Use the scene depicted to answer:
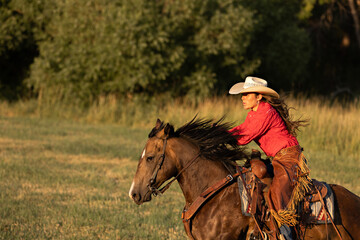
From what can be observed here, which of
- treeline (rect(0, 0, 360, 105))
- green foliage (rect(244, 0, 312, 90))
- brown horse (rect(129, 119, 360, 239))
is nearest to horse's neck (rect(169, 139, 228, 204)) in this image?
brown horse (rect(129, 119, 360, 239))

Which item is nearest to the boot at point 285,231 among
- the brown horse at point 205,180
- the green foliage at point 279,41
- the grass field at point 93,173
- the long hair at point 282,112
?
the brown horse at point 205,180

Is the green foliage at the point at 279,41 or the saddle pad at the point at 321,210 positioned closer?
the saddle pad at the point at 321,210

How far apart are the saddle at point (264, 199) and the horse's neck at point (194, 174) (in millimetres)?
290

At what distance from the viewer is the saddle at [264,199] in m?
4.68

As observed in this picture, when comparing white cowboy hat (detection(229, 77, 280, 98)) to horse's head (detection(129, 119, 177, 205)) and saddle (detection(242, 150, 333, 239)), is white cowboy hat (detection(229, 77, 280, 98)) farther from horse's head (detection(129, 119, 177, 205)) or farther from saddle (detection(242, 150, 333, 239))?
horse's head (detection(129, 119, 177, 205))

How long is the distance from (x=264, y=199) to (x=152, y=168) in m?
1.07

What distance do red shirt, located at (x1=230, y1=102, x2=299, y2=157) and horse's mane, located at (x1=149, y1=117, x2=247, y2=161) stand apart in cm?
10

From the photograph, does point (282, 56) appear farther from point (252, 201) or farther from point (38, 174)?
point (252, 201)

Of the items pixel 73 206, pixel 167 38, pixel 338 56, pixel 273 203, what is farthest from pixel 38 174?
pixel 338 56

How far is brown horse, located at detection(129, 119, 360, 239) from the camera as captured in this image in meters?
4.68

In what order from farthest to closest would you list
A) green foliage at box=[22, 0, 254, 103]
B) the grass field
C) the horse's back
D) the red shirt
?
1. green foliage at box=[22, 0, 254, 103]
2. the grass field
3. the red shirt
4. the horse's back

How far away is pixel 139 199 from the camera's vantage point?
4.78 metres

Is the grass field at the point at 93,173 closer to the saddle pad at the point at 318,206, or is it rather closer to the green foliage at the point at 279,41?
the saddle pad at the point at 318,206

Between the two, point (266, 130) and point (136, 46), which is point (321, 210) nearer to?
point (266, 130)
